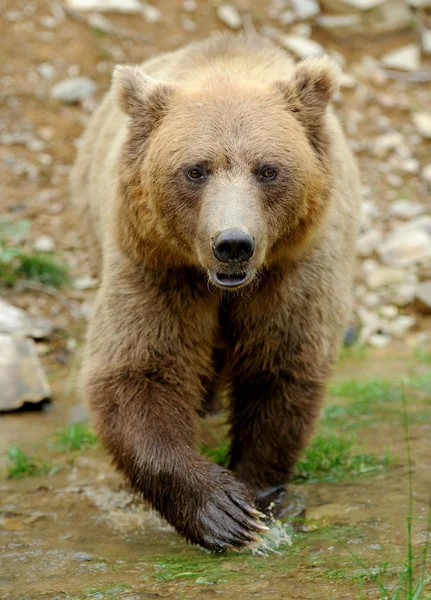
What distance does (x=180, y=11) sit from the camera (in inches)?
478

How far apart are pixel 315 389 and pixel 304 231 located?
0.96m

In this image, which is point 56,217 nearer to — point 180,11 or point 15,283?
point 15,283

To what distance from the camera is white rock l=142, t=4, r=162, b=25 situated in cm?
1191

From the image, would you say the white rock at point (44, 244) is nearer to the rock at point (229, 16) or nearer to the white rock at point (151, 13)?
the white rock at point (151, 13)

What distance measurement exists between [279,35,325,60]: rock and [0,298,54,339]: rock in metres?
5.68

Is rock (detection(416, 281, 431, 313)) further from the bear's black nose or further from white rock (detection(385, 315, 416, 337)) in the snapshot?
the bear's black nose

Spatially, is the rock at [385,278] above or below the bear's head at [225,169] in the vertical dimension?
below

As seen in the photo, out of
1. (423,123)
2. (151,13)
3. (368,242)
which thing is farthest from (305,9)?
(368,242)

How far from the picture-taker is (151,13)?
39.3 feet

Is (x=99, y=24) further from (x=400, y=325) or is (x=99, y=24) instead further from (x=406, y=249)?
(x=400, y=325)

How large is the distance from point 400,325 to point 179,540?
4.91 meters

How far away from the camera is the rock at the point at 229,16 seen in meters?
12.2

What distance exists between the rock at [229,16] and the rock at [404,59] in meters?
2.12

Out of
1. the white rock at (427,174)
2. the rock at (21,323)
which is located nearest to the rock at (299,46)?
the white rock at (427,174)
